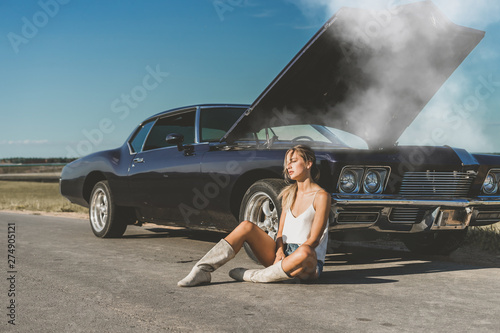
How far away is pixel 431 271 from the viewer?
544 centimetres

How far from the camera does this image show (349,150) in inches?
208

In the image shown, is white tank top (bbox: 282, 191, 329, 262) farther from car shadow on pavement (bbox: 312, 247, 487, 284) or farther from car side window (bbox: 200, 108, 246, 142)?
car side window (bbox: 200, 108, 246, 142)

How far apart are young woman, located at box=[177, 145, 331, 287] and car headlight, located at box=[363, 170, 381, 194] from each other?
2.18 feet

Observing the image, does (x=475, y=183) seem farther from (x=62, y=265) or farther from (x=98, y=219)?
(x=98, y=219)

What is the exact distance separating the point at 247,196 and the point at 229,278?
91cm

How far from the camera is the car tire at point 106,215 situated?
7.86 m

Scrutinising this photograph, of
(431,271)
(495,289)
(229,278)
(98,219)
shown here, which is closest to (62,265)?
(229,278)

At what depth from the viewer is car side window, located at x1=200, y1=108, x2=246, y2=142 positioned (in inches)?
265

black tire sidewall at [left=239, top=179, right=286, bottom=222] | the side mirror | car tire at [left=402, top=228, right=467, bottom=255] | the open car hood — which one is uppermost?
the open car hood

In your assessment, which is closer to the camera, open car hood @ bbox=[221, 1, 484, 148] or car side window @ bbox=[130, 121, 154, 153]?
open car hood @ bbox=[221, 1, 484, 148]

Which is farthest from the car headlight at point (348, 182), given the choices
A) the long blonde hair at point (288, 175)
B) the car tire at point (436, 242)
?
the car tire at point (436, 242)

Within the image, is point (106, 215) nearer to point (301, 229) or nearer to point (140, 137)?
point (140, 137)

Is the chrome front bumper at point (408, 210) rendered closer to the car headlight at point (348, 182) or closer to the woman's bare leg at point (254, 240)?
the car headlight at point (348, 182)

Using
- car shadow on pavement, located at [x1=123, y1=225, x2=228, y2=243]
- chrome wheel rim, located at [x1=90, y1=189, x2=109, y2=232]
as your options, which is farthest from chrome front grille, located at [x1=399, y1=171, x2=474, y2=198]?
chrome wheel rim, located at [x1=90, y1=189, x2=109, y2=232]
